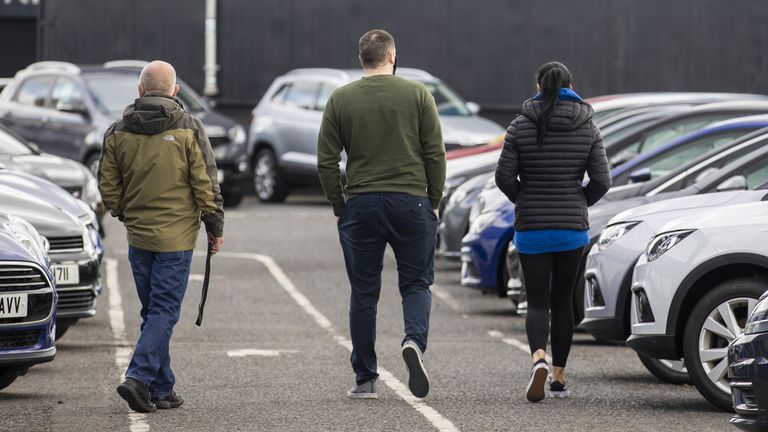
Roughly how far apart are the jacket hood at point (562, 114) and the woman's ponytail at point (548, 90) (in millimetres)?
25

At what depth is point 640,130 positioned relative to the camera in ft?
44.6

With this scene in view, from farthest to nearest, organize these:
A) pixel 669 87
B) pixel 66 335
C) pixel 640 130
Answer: pixel 669 87
pixel 640 130
pixel 66 335

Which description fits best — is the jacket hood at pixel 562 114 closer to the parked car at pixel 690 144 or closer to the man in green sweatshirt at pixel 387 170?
the man in green sweatshirt at pixel 387 170

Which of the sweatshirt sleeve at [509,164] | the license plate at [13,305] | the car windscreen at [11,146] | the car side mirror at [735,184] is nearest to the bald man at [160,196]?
the license plate at [13,305]

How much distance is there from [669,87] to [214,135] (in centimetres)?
833

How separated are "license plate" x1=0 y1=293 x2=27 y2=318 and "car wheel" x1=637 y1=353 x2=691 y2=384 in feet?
11.4

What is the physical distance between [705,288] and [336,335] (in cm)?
390

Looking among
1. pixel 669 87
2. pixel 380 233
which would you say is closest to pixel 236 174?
pixel 669 87

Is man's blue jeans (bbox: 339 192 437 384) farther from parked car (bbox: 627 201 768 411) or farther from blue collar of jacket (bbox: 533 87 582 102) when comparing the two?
parked car (bbox: 627 201 768 411)

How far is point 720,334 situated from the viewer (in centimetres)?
871

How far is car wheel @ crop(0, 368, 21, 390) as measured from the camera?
912 centimetres

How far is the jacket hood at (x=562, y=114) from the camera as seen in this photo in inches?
359

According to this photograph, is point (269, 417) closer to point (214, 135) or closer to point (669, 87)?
point (214, 135)

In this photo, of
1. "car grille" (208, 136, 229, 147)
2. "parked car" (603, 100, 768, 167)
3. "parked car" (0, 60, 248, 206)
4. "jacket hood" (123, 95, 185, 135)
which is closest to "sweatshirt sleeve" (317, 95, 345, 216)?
"jacket hood" (123, 95, 185, 135)
